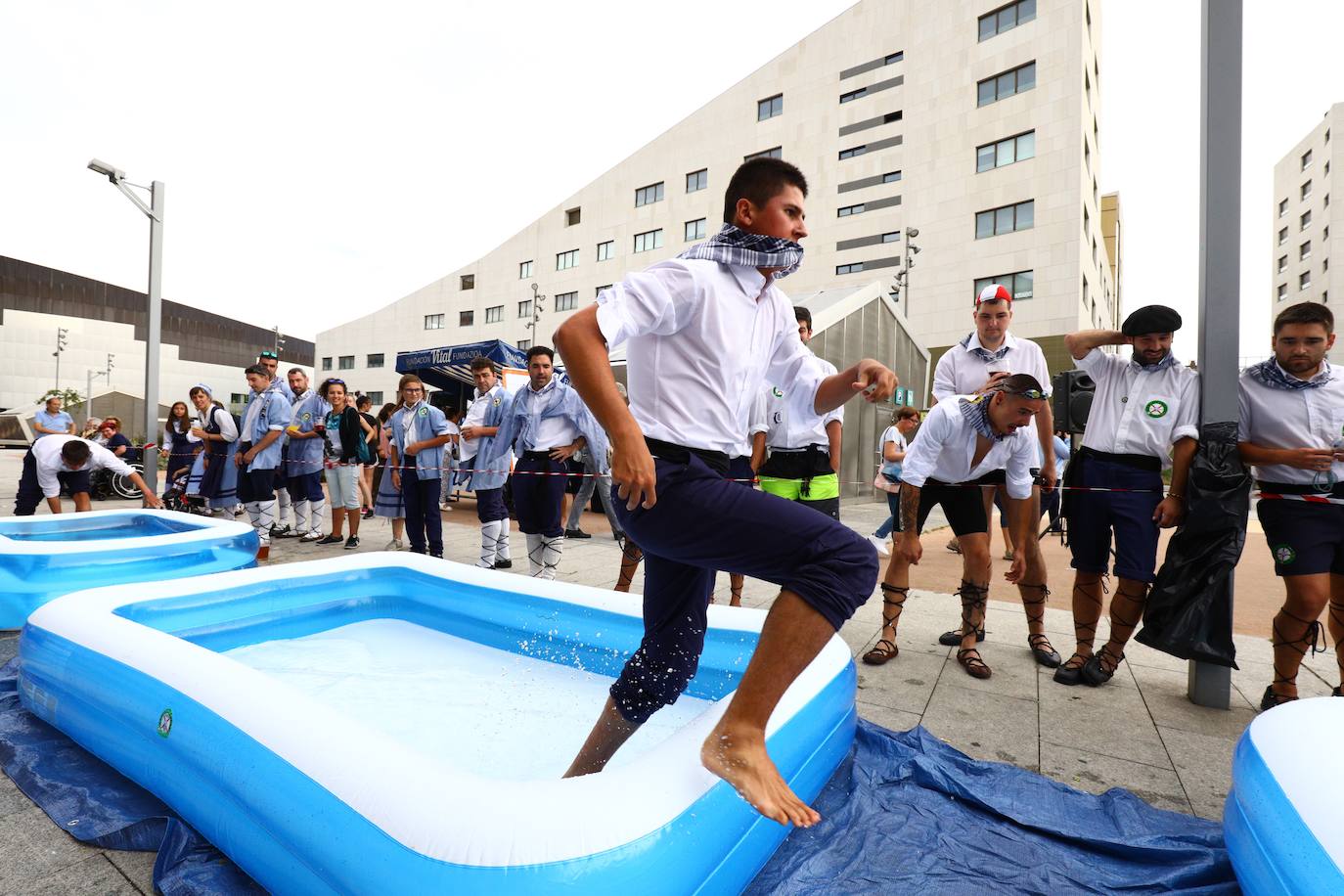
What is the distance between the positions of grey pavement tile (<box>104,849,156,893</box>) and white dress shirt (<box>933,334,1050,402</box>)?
4.24 m

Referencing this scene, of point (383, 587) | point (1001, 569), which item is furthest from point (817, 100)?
point (383, 587)

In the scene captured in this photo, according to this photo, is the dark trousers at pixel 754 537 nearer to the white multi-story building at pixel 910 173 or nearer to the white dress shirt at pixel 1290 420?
the white dress shirt at pixel 1290 420

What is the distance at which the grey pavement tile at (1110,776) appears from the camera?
2.60 m

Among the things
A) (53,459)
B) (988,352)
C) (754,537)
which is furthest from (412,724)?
(53,459)

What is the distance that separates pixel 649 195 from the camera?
39969 millimetres

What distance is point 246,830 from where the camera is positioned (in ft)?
6.41

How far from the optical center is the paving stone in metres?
2.94

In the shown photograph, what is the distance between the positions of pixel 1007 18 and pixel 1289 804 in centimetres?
3435

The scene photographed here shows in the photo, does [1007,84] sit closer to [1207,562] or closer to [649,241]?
[649,241]

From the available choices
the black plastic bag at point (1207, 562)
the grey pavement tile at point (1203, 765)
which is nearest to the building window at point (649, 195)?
the black plastic bag at point (1207, 562)

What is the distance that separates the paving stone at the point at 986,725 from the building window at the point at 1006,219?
90.8 ft

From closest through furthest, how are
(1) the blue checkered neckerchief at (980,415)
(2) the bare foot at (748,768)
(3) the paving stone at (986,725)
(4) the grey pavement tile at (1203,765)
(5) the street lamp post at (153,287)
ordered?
(2) the bare foot at (748,768) → (4) the grey pavement tile at (1203,765) → (3) the paving stone at (986,725) → (1) the blue checkered neckerchief at (980,415) → (5) the street lamp post at (153,287)

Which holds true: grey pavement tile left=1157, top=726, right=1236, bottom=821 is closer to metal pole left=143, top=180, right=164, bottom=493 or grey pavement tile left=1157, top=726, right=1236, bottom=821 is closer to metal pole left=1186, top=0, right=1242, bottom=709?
metal pole left=1186, top=0, right=1242, bottom=709

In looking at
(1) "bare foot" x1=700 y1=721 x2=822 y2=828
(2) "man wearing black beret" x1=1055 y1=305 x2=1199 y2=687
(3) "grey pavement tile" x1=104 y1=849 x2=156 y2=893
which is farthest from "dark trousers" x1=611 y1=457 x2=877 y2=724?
(2) "man wearing black beret" x1=1055 y1=305 x2=1199 y2=687
